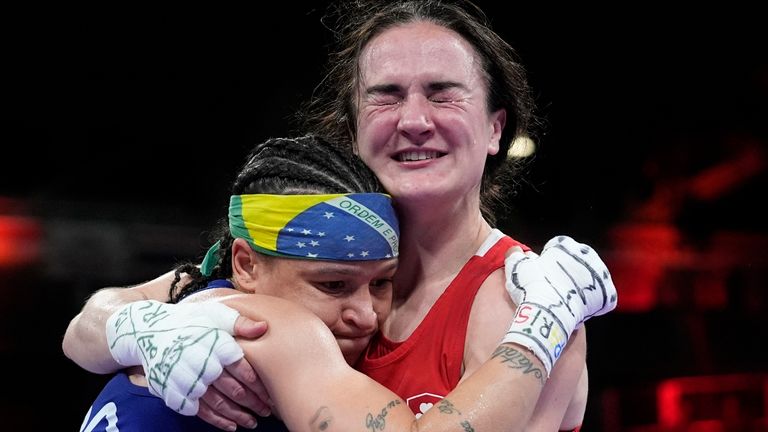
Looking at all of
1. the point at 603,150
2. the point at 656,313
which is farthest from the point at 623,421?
the point at 603,150

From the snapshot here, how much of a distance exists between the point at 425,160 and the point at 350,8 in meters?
0.80

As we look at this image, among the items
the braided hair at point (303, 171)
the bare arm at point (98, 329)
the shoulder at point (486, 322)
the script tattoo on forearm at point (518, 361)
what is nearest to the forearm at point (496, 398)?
the script tattoo on forearm at point (518, 361)

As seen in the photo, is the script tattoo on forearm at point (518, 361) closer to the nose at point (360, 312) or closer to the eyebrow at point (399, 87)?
the nose at point (360, 312)

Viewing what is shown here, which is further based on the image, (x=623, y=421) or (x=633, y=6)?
(x=633, y=6)

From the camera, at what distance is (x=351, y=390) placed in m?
1.53

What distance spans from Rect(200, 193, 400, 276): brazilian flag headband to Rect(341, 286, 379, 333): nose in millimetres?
87

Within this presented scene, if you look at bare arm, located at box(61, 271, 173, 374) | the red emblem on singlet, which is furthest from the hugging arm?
the red emblem on singlet

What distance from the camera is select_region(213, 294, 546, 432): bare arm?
1511 millimetres

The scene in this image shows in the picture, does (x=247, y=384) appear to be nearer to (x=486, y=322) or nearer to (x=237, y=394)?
(x=237, y=394)

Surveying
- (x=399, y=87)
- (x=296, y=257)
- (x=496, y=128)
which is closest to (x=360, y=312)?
(x=296, y=257)

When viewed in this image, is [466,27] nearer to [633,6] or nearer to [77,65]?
[77,65]

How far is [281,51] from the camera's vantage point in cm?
534

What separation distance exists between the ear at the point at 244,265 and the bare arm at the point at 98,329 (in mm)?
314

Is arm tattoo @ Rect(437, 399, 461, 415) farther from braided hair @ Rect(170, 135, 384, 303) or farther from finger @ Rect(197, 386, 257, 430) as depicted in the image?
braided hair @ Rect(170, 135, 384, 303)
